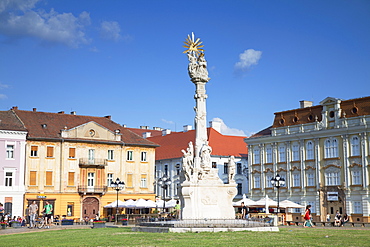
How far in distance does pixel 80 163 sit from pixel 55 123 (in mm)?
5380

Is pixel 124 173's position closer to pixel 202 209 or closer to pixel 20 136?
pixel 20 136

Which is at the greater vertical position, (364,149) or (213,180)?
(364,149)

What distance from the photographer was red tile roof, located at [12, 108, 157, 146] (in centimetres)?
5881

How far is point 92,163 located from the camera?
200ft

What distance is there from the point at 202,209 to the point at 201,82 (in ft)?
23.5

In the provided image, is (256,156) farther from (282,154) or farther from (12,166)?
(12,166)

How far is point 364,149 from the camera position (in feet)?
181

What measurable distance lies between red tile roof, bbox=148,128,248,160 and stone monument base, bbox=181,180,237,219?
42.3 meters

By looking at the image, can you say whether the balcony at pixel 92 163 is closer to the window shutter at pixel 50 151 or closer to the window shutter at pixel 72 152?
the window shutter at pixel 72 152

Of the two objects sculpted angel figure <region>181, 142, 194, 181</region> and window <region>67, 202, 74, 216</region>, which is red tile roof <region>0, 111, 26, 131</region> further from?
sculpted angel figure <region>181, 142, 194, 181</region>

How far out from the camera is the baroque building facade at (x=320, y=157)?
55.5 meters

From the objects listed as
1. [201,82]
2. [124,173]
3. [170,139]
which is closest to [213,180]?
[201,82]

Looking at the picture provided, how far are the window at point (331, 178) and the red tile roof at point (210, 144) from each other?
1760 centimetres

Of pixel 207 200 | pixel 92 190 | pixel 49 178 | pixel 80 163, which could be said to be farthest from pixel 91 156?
pixel 207 200
